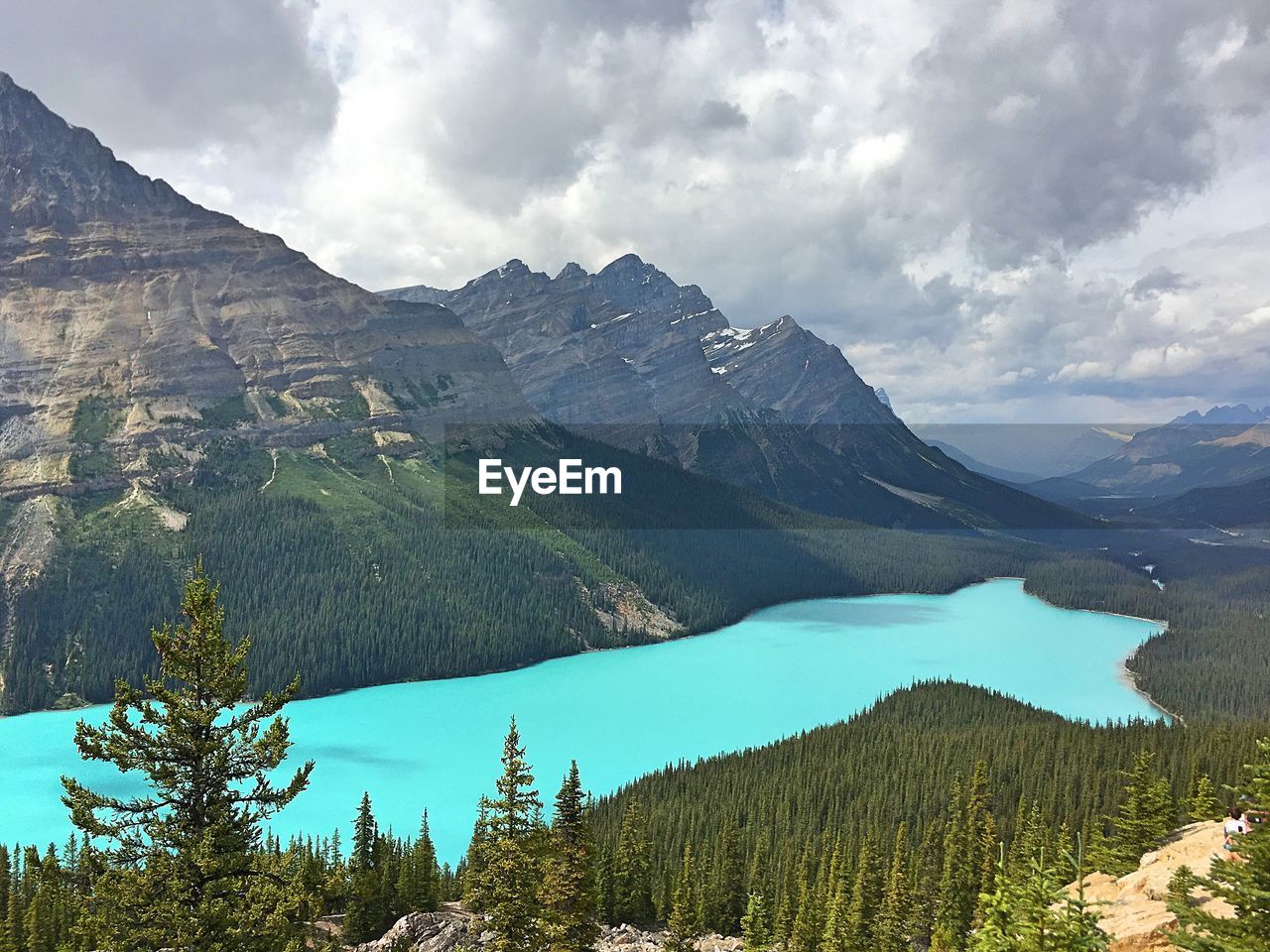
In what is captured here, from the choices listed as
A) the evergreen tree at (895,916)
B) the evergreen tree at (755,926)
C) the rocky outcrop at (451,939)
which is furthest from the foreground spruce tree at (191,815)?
the evergreen tree at (895,916)

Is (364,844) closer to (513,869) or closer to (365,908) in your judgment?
(365,908)

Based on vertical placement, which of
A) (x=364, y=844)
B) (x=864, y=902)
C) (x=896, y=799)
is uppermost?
(x=364, y=844)

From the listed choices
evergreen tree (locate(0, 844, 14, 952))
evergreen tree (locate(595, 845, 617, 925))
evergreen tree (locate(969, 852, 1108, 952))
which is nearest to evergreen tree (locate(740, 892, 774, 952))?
evergreen tree (locate(595, 845, 617, 925))

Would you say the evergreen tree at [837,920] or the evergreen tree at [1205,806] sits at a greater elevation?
the evergreen tree at [1205,806]

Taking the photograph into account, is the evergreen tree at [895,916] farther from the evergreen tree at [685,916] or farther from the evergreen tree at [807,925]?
the evergreen tree at [685,916]

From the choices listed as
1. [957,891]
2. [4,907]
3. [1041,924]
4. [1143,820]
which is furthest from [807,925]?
[4,907]

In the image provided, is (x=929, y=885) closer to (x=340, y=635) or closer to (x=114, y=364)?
(x=340, y=635)

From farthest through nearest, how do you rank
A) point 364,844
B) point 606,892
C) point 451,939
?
point 606,892 < point 364,844 < point 451,939
